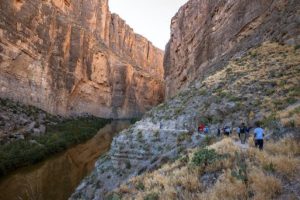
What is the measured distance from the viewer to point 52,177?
2547cm

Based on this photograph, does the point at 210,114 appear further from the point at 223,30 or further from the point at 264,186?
the point at 223,30

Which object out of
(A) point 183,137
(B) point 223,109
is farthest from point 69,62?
(A) point 183,137

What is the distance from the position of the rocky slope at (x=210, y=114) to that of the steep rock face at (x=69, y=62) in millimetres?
24683

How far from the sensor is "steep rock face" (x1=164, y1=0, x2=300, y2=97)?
24625 millimetres

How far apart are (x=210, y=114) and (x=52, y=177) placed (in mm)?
15730

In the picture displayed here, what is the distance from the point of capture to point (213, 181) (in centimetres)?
725

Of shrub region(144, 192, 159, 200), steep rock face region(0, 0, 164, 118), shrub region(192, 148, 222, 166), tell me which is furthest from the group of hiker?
steep rock face region(0, 0, 164, 118)

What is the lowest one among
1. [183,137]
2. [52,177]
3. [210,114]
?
[52,177]

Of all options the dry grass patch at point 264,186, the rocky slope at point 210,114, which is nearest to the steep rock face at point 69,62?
the rocky slope at point 210,114

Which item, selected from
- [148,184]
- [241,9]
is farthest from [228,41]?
[148,184]

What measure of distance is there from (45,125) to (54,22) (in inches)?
753

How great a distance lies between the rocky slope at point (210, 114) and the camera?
14883 millimetres

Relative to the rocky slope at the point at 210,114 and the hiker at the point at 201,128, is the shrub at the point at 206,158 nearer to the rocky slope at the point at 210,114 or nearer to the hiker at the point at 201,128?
the rocky slope at the point at 210,114

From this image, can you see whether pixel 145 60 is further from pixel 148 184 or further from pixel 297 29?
pixel 148 184
